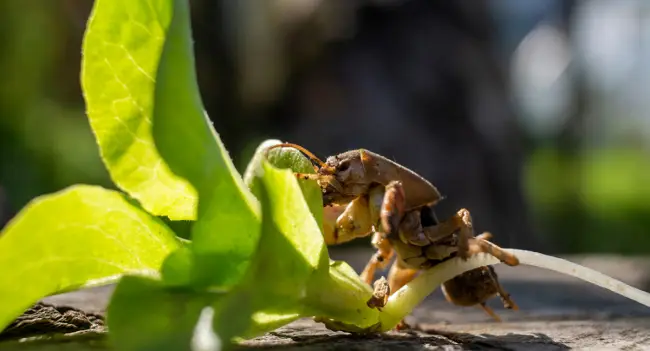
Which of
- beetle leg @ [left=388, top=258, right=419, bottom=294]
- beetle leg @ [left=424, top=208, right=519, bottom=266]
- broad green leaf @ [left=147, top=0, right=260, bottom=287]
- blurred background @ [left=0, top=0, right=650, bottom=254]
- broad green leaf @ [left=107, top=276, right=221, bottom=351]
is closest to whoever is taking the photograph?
broad green leaf @ [left=107, top=276, right=221, bottom=351]

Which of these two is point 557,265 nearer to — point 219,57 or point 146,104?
point 146,104

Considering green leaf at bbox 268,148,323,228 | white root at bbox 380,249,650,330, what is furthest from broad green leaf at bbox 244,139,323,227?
white root at bbox 380,249,650,330

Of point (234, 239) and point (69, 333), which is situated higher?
point (234, 239)

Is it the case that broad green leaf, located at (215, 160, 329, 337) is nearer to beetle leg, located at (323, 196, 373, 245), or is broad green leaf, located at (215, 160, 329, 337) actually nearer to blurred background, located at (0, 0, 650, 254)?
beetle leg, located at (323, 196, 373, 245)

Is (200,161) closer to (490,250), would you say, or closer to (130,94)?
(130,94)

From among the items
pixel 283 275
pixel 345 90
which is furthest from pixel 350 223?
pixel 345 90

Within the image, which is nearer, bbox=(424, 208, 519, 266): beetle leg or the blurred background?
bbox=(424, 208, 519, 266): beetle leg

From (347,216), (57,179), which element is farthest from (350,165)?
(57,179)
